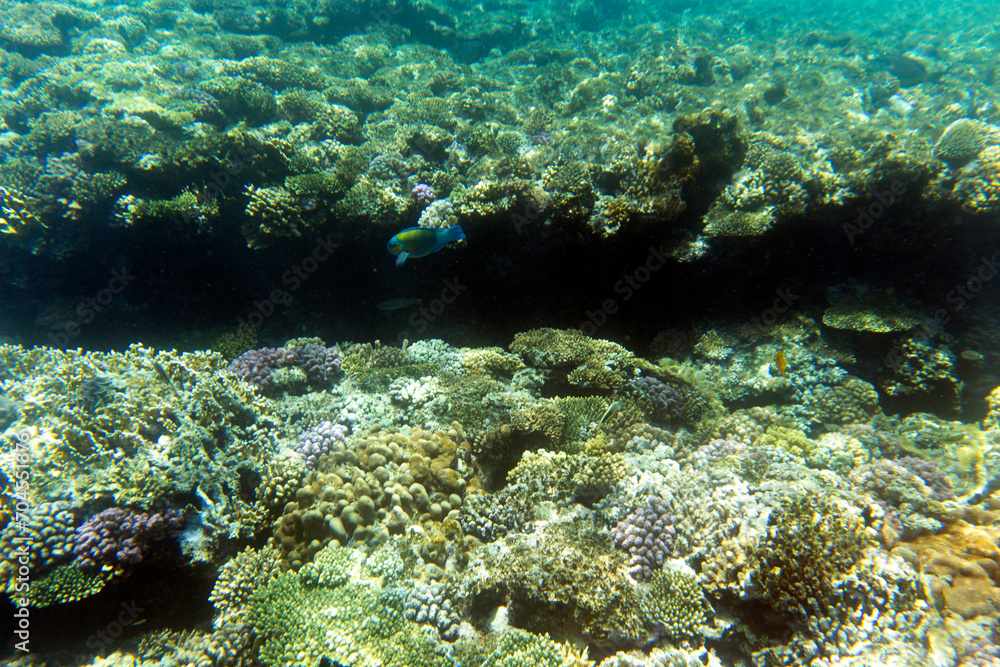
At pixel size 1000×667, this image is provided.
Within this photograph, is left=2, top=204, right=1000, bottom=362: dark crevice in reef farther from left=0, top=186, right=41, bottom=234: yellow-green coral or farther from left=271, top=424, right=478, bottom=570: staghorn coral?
left=271, top=424, right=478, bottom=570: staghorn coral

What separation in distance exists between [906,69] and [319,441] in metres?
19.2

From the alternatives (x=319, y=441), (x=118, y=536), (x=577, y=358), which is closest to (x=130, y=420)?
(x=118, y=536)

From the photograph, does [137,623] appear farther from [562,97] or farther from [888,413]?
[562,97]

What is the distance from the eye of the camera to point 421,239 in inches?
168

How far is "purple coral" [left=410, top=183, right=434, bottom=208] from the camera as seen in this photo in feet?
20.7

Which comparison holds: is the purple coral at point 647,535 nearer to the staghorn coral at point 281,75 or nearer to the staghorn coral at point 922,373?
the staghorn coral at point 922,373

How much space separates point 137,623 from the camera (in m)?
3.30

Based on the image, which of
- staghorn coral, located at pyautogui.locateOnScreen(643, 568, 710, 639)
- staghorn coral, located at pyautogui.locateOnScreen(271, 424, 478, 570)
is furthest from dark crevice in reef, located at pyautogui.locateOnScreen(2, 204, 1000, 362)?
staghorn coral, located at pyautogui.locateOnScreen(643, 568, 710, 639)

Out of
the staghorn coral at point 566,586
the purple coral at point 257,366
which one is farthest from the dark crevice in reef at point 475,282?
the staghorn coral at point 566,586

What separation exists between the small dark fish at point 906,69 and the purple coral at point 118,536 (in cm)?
1936

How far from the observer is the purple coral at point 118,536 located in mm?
3141

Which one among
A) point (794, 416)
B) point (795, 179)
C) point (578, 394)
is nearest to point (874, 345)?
point (794, 416)

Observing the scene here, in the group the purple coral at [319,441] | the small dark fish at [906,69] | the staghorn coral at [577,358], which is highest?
the small dark fish at [906,69]

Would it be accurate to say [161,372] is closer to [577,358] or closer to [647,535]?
[577,358]
